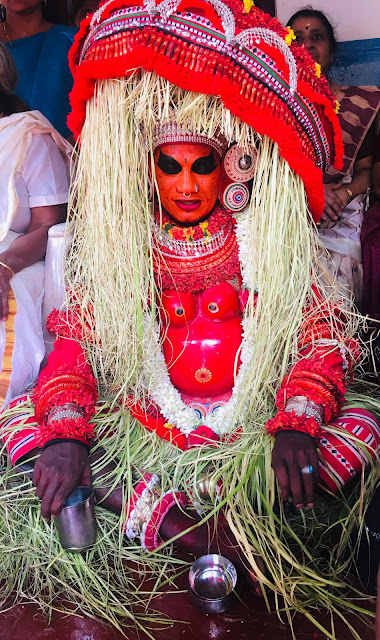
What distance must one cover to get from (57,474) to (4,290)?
938 millimetres

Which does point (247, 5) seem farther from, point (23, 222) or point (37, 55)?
point (37, 55)

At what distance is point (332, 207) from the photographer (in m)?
2.92

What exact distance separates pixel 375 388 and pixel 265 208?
2.91 feet

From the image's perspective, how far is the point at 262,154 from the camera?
2000 mm

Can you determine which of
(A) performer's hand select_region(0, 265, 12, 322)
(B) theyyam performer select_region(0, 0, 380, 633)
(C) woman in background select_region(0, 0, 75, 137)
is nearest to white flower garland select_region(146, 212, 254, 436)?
(B) theyyam performer select_region(0, 0, 380, 633)

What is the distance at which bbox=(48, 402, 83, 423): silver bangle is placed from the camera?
200 cm

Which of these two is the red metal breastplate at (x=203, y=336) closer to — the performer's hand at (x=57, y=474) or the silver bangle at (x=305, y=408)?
the silver bangle at (x=305, y=408)

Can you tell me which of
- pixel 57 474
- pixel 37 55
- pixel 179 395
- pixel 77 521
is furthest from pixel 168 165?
pixel 37 55

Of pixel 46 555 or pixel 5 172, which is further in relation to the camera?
pixel 5 172

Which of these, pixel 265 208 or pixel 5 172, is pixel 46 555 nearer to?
pixel 265 208

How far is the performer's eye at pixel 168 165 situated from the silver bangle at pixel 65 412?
2.58 feet

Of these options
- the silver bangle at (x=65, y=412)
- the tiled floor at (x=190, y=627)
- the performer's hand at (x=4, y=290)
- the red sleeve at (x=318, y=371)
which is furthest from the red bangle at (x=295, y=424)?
the performer's hand at (x=4, y=290)

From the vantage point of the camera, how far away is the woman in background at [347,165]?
289 cm

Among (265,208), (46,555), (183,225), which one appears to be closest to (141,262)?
(183,225)
